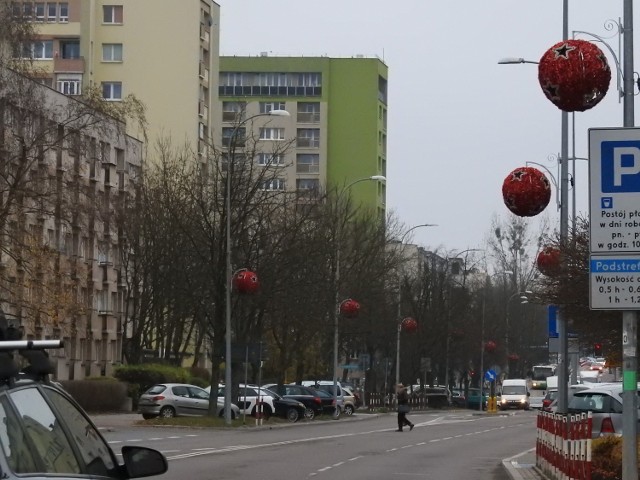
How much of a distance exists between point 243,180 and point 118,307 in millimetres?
28538

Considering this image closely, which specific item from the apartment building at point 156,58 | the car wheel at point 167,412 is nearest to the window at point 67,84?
the apartment building at point 156,58

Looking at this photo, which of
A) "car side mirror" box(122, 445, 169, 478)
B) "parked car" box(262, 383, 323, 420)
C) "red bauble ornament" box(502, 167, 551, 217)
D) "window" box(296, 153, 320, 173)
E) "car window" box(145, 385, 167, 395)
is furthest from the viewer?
"window" box(296, 153, 320, 173)

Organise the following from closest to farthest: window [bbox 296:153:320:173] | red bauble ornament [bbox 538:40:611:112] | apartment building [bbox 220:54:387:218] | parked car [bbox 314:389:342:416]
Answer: red bauble ornament [bbox 538:40:611:112] → parked car [bbox 314:389:342:416] → apartment building [bbox 220:54:387:218] → window [bbox 296:153:320:173]

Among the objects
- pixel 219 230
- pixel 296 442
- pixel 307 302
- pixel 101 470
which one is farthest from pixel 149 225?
pixel 101 470

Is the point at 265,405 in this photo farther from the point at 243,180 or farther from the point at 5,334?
the point at 5,334

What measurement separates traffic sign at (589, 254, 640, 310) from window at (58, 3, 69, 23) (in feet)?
264

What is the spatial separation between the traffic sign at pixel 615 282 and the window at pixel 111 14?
82.0 metres

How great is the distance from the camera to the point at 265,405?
53.9 meters

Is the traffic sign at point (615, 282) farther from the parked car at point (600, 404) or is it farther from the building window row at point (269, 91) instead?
the building window row at point (269, 91)

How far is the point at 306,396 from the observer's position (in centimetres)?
5797

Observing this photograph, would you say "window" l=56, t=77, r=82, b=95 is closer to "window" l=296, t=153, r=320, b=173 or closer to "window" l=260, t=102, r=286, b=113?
"window" l=260, t=102, r=286, b=113

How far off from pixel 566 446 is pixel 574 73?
7462 millimetres

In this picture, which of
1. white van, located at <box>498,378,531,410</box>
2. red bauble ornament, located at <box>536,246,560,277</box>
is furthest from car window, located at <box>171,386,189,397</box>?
white van, located at <box>498,378,531,410</box>

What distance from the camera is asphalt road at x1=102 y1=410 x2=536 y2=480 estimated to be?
24547 mm
